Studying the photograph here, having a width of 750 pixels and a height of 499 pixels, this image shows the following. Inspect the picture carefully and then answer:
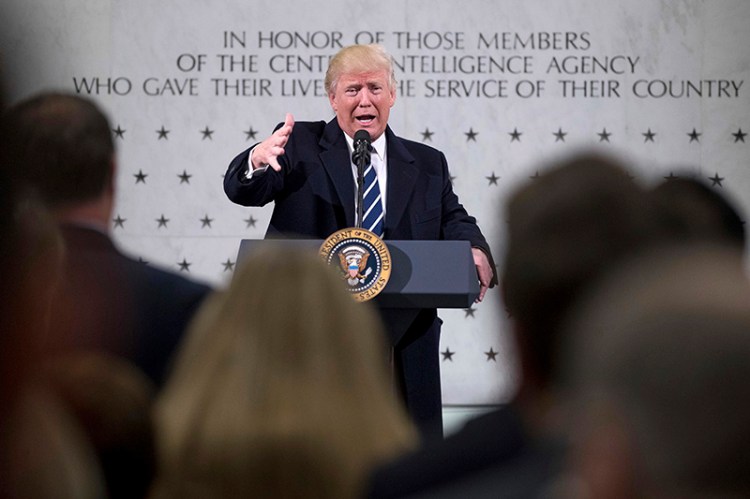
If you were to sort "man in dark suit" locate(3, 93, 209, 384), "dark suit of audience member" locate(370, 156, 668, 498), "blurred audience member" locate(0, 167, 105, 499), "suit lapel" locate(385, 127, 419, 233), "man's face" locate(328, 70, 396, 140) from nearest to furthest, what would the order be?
"blurred audience member" locate(0, 167, 105, 499), "dark suit of audience member" locate(370, 156, 668, 498), "man in dark suit" locate(3, 93, 209, 384), "suit lapel" locate(385, 127, 419, 233), "man's face" locate(328, 70, 396, 140)

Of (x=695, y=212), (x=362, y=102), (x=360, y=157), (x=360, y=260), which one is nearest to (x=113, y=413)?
(x=695, y=212)

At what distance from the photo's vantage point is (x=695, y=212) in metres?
1.91

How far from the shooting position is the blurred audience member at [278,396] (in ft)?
4.95

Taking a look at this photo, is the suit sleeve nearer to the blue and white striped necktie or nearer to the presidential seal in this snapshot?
the blue and white striped necktie

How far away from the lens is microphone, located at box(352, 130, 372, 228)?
181 inches

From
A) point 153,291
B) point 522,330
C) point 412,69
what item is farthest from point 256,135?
point 522,330

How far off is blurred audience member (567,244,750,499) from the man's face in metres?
4.27

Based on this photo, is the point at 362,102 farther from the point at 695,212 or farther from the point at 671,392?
the point at 671,392

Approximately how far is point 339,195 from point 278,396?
3.57 m

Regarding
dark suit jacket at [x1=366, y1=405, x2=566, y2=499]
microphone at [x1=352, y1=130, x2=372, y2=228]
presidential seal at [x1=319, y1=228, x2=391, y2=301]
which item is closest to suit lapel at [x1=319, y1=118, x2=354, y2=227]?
microphone at [x1=352, y1=130, x2=372, y2=228]

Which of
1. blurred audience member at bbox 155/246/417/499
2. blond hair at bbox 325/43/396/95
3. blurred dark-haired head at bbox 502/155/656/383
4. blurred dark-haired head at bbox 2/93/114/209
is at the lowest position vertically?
blurred audience member at bbox 155/246/417/499

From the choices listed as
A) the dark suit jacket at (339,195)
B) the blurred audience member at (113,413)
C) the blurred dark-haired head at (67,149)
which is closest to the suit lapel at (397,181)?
the dark suit jacket at (339,195)

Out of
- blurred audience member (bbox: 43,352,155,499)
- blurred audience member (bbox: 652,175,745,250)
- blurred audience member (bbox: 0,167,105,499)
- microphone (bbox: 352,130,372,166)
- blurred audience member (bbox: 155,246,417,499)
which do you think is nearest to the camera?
blurred audience member (bbox: 0,167,105,499)

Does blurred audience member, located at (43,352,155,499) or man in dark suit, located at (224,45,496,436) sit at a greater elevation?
man in dark suit, located at (224,45,496,436)
